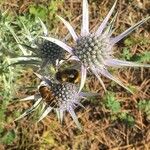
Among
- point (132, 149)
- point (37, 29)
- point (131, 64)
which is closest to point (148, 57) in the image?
point (132, 149)

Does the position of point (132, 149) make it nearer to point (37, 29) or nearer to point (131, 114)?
point (131, 114)

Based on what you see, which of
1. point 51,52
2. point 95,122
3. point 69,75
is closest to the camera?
point 69,75

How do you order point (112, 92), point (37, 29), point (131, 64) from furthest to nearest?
1. point (112, 92)
2. point (37, 29)
3. point (131, 64)

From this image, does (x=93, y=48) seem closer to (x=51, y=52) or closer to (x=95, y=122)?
(x=51, y=52)

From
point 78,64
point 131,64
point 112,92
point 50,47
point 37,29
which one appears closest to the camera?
point 131,64

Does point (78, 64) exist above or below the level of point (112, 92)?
above

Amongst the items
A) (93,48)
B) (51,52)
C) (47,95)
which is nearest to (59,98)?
(47,95)

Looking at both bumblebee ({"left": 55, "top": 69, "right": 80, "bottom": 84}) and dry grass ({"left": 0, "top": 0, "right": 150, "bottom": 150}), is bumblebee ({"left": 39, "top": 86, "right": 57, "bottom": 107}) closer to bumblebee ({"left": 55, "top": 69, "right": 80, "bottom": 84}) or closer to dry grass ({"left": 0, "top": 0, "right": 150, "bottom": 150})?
bumblebee ({"left": 55, "top": 69, "right": 80, "bottom": 84})

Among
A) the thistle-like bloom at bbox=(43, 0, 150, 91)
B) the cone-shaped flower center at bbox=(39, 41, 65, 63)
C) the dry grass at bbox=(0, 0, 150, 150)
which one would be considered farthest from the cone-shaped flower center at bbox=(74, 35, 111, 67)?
the dry grass at bbox=(0, 0, 150, 150)
